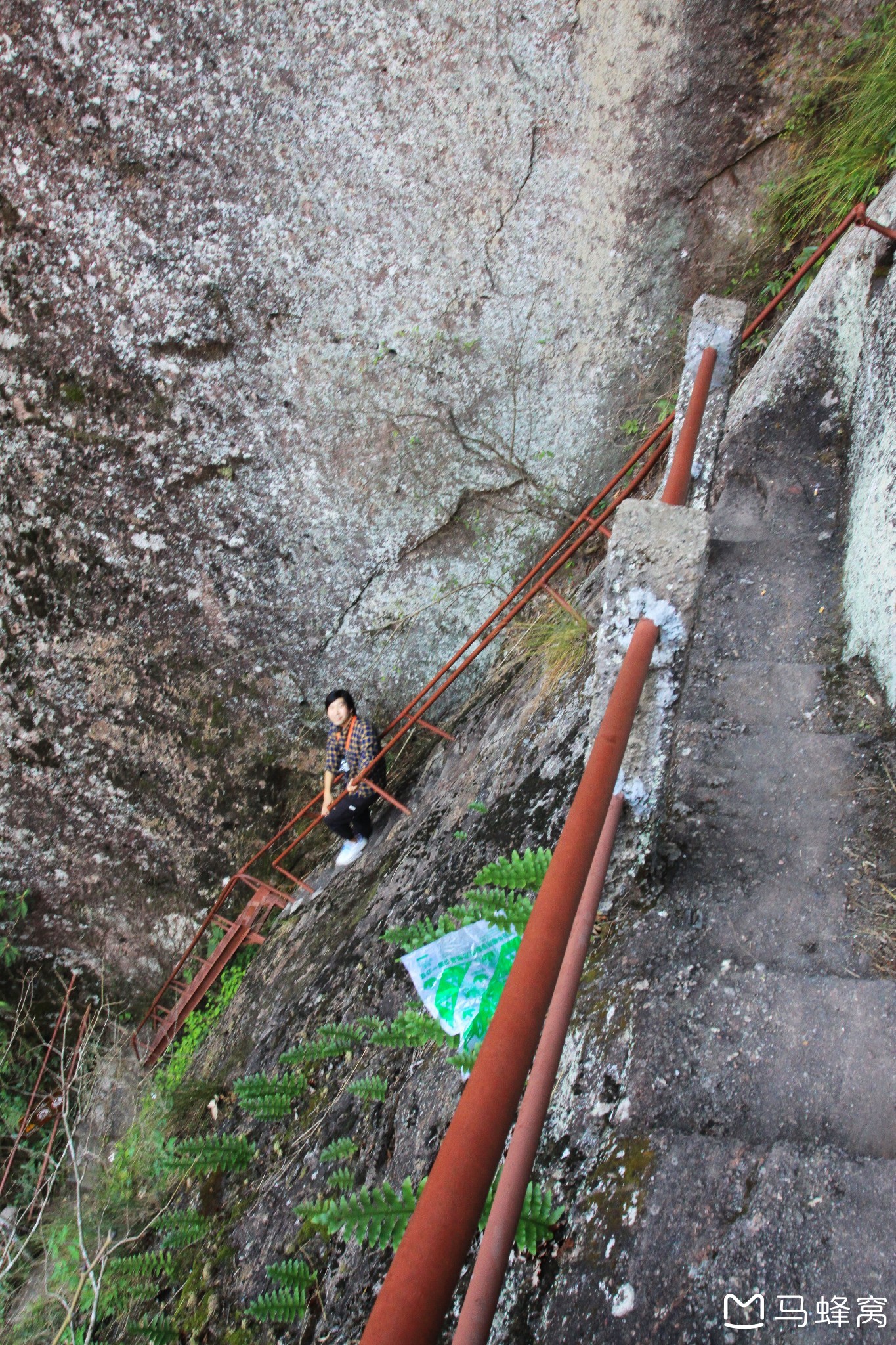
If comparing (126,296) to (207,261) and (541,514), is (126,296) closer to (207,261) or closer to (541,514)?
(207,261)

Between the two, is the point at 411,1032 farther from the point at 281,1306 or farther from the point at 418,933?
the point at 281,1306

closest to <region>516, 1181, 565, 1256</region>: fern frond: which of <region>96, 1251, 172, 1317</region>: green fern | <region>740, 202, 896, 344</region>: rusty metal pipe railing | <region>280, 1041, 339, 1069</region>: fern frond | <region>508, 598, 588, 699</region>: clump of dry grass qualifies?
<region>280, 1041, 339, 1069</region>: fern frond

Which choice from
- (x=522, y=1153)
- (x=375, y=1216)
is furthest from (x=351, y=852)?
(x=522, y=1153)

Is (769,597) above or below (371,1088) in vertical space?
above

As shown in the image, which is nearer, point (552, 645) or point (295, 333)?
point (552, 645)

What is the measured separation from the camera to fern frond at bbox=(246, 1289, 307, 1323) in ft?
6.32

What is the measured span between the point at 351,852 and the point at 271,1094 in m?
1.98

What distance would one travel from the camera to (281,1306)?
194 cm

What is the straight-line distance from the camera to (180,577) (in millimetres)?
4629

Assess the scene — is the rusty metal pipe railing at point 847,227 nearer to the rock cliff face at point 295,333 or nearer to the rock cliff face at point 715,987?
the rock cliff face at point 715,987

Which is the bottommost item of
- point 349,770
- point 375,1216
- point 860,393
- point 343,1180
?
point 343,1180

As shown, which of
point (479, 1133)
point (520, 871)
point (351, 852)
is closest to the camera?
point (479, 1133)

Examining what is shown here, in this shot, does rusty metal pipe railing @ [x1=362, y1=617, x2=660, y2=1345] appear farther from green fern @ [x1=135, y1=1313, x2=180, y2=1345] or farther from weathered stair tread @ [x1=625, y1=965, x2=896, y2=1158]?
green fern @ [x1=135, y1=1313, x2=180, y2=1345]

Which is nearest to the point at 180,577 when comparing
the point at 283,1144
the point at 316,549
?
the point at 316,549
